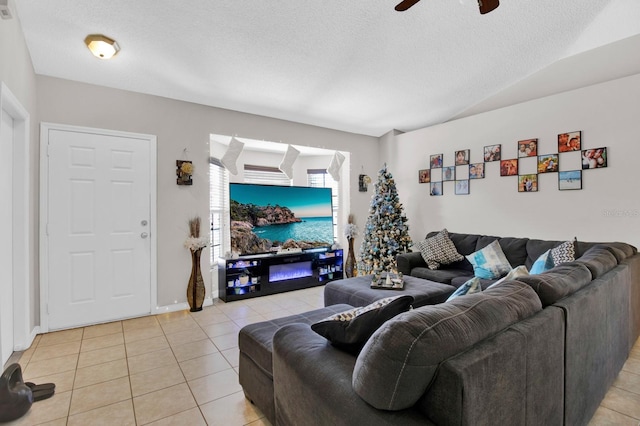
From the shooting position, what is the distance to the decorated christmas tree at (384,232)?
486 cm

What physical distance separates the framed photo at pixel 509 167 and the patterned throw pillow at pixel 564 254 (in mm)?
1324

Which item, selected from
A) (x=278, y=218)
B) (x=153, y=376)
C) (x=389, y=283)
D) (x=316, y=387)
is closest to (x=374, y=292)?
(x=389, y=283)

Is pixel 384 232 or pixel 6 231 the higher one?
pixel 6 231

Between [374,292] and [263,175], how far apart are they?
3.26 metres

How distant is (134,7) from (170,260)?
103 inches

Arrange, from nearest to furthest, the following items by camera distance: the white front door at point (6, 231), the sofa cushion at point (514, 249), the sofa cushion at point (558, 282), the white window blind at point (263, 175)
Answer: the sofa cushion at point (558, 282)
the white front door at point (6, 231)
the sofa cushion at point (514, 249)
the white window blind at point (263, 175)

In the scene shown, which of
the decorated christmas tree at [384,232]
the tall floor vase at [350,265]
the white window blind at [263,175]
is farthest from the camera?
the tall floor vase at [350,265]

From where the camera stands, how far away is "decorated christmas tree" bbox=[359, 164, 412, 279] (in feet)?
16.0

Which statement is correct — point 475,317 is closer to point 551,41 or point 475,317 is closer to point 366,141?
point 551,41

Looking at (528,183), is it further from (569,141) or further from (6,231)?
(6,231)

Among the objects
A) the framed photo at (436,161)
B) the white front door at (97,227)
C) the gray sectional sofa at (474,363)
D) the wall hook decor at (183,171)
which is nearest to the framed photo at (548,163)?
the framed photo at (436,161)

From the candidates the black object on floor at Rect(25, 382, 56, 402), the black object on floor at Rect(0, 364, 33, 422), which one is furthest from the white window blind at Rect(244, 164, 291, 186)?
the black object on floor at Rect(0, 364, 33, 422)

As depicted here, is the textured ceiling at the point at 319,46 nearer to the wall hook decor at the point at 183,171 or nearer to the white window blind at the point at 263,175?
the wall hook decor at the point at 183,171

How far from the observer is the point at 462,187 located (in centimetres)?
477
